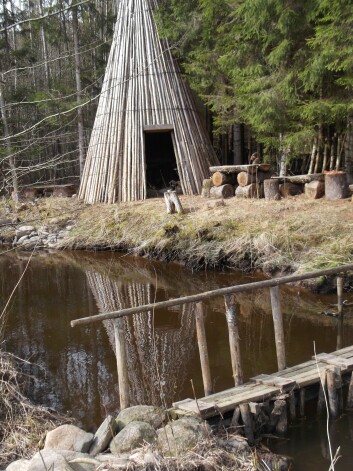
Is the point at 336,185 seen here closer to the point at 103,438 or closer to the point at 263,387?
the point at 263,387

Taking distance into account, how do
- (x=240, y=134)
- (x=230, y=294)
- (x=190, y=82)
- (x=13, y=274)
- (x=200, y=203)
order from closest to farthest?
(x=230, y=294) < (x=13, y=274) < (x=200, y=203) < (x=190, y=82) < (x=240, y=134)

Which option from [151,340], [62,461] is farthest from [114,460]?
[151,340]

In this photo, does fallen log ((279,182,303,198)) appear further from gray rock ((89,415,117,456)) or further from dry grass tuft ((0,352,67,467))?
gray rock ((89,415,117,456))

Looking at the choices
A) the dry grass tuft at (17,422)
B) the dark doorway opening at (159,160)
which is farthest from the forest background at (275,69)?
the dry grass tuft at (17,422)

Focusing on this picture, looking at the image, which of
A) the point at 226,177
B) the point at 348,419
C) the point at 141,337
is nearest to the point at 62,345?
the point at 141,337

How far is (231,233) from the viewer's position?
9.59 metres

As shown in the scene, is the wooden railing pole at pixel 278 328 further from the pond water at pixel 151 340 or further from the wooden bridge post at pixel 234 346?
the pond water at pixel 151 340

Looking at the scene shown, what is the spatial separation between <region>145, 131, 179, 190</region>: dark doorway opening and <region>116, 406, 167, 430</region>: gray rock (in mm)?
12712

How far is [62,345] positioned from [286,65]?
25.5 feet

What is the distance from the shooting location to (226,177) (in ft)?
40.1

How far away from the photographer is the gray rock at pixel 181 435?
3557mm

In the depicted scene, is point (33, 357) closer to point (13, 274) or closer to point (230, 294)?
point (230, 294)

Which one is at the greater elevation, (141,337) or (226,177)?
(226,177)

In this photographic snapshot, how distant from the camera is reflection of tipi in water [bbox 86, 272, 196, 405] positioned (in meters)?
5.27
